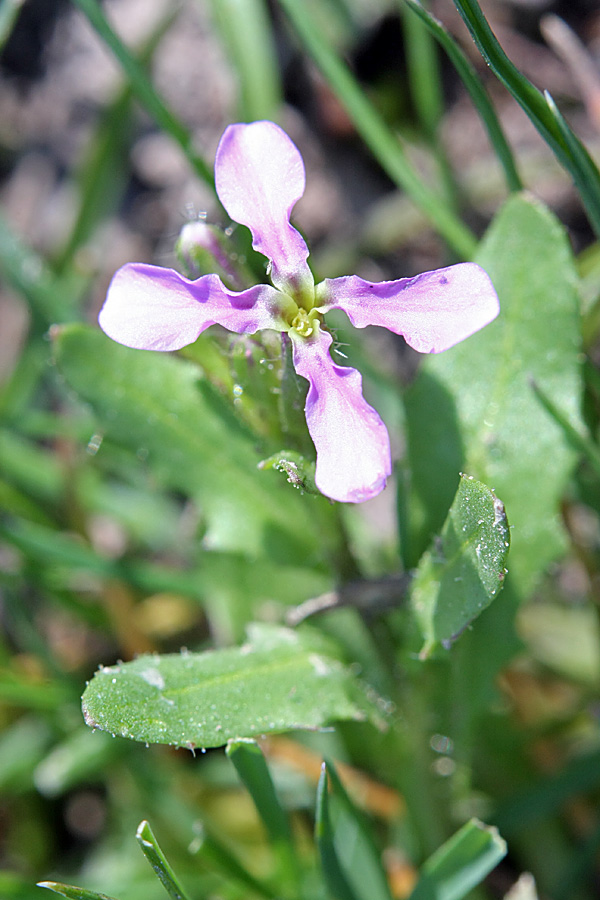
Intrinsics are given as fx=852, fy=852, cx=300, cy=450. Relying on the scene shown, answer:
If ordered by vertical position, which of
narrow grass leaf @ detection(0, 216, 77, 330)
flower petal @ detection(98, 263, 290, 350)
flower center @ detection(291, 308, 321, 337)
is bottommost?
narrow grass leaf @ detection(0, 216, 77, 330)

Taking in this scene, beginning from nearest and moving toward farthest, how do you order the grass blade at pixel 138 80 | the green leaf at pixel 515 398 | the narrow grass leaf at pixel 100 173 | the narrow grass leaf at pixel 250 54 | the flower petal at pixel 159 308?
1. the flower petal at pixel 159 308
2. the green leaf at pixel 515 398
3. the grass blade at pixel 138 80
4. the narrow grass leaf at pixel 250 54
5. the narrow grass leaf at pixel 100 173

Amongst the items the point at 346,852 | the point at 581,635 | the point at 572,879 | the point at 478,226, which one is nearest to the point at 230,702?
the point at 346,852

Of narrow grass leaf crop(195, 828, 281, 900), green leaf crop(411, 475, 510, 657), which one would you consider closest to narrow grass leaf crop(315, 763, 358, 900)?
narrow grass leaf crop(195, 828, 281, 900)

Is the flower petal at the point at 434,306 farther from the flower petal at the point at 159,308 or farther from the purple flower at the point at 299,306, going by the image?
the flower petal at the point at 159,308

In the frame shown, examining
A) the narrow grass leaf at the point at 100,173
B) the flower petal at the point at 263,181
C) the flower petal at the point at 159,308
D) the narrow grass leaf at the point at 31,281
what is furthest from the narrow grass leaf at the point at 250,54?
the flower petal at the point at 159,308

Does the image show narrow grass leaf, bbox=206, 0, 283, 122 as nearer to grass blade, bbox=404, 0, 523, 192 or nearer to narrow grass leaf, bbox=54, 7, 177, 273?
narrow grass leaf, bbox=54, 7, 177, 273

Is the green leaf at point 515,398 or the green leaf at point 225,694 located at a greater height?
the green leaf at point 515,398

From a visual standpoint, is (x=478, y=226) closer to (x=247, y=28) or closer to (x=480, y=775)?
(x=247, y=28)
